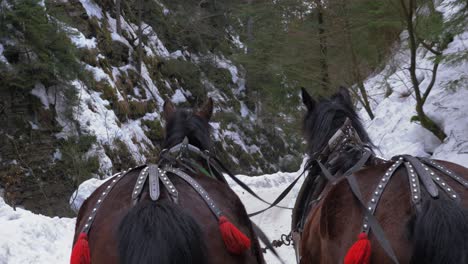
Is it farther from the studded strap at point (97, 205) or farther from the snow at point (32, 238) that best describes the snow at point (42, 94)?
the studded strap at point (97, 205)

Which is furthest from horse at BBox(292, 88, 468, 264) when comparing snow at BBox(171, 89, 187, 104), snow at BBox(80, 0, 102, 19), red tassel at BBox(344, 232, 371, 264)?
snow at BBox(171, 89, 187, 104)

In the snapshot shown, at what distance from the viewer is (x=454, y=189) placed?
2.27 m

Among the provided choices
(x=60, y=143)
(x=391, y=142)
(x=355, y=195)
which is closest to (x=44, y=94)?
(x=60, y=143)

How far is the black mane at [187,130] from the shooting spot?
11.4 feet

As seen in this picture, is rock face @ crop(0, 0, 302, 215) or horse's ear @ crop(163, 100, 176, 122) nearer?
horse's ear @ crop(163, 100, 176, 122)

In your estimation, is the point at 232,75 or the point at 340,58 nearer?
the point at 340,58

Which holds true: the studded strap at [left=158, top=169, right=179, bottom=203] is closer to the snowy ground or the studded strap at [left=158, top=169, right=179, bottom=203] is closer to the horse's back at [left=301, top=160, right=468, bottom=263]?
the horse's back at [left=301, top=160, right=468, bottom=263]

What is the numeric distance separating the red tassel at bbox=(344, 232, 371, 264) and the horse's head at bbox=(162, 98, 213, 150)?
1.61 m

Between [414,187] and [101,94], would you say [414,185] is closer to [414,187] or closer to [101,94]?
[414,187]

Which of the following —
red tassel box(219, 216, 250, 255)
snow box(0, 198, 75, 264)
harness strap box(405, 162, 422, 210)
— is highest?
harness strap box(405, 162, 422, 210)

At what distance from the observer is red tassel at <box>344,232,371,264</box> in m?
2.13

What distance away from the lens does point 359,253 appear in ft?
7.02

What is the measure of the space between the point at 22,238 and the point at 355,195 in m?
5.07

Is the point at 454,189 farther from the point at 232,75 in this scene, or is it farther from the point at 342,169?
the point at 232,75
